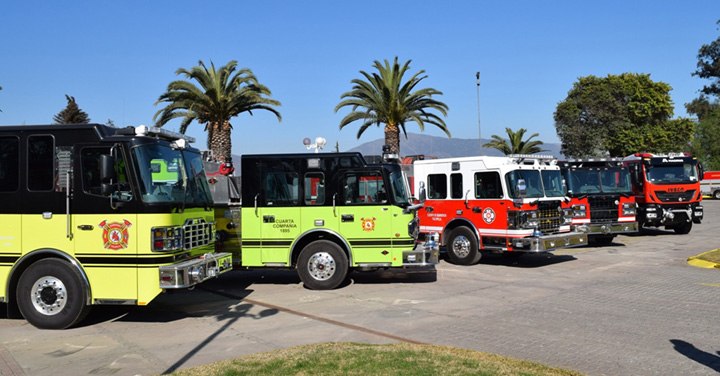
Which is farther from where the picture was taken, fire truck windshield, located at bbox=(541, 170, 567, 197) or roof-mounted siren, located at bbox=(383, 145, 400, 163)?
fire truck windshield, located at bbox=(541, 170, 567, 197)

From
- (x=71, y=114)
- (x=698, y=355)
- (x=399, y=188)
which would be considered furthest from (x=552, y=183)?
(x=71, y=114)

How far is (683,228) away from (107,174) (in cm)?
2060

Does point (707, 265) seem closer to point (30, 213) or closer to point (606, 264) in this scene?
point (606, 264)

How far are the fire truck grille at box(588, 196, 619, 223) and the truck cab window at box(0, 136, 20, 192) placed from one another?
1531 centimetres

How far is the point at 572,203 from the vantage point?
52.0ft

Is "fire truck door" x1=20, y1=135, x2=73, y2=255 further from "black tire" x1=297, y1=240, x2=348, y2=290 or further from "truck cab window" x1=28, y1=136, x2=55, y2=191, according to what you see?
"black tire" x1=297, y1=240, x2=348, y2=290

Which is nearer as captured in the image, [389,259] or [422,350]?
[422,350]

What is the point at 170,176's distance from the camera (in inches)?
332

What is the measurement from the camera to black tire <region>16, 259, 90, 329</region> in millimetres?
7844

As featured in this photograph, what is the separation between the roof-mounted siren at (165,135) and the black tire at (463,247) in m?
7.28

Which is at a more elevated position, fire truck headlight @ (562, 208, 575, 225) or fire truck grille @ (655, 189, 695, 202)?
fire truck grille @ (655, 189, 695, 202)

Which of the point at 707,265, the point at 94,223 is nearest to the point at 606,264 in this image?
the point at 707,265

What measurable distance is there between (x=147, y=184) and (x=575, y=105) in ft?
180

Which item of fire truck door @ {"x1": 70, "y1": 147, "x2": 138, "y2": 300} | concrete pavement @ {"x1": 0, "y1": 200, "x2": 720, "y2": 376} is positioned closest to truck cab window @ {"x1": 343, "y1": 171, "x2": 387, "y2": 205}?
concrete pavement @ {"x1": 0, "y1": 200, "x2": 720, "y2": 376}
